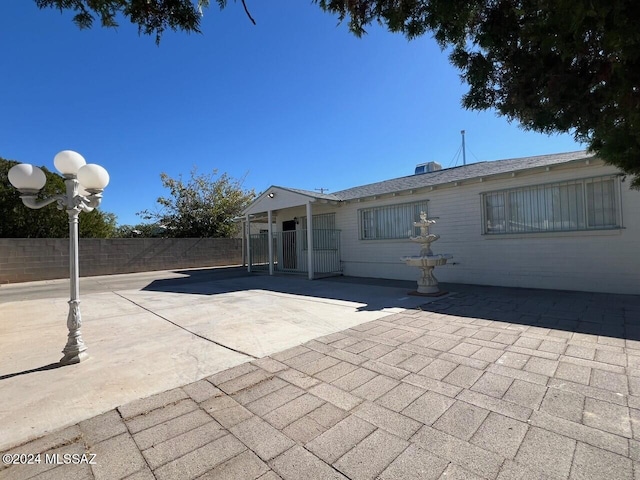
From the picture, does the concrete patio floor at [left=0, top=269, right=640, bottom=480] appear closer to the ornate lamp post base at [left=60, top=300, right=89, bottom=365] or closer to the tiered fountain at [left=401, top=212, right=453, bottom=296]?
the ornate lamp post base at [left=60, top=300, right=89, bottom=365]

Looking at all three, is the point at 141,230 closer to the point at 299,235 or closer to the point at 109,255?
the point at 109,255

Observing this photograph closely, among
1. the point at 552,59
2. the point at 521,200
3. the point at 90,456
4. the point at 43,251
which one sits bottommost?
the point at 90,456

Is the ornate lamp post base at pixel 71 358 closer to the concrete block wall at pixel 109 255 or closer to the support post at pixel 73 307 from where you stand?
the support post at pixel 73 307

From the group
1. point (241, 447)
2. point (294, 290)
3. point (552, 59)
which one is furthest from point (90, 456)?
point (294, 290)

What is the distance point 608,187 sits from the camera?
6699mm

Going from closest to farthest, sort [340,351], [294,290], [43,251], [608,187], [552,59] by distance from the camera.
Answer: [552,59] → [340,351] → [608,187] → [294,290] → [43,251]

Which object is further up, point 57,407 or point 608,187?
point 608,187

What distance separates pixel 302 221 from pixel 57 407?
36.7 ft

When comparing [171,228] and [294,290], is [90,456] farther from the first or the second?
[171,228]

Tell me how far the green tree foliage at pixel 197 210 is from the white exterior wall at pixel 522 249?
41.4 feet

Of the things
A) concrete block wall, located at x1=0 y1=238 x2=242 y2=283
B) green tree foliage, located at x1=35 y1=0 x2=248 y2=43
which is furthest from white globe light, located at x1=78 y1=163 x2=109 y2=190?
concrete block wall, located at x1=0 y1=238 x2=242 y2=283

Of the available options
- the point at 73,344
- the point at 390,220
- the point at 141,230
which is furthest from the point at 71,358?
the point at 141,230

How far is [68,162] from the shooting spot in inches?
145

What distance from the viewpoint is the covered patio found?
11.3m
